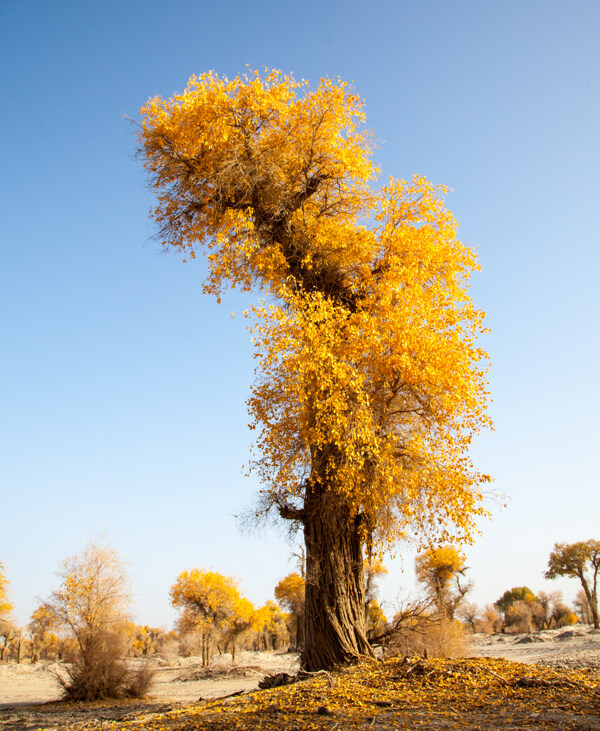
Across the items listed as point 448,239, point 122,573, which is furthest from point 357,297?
point 122,573

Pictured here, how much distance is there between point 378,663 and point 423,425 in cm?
401

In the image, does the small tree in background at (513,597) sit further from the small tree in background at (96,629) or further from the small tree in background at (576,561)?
the small tree in background at (96,629)

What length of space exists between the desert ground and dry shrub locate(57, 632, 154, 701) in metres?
0.68

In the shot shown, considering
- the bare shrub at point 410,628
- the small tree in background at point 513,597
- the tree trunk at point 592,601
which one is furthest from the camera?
the small tree in background at point 513,597

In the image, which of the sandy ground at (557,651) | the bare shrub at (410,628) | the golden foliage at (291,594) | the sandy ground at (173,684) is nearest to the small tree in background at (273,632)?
the golden foliage at (291,594)

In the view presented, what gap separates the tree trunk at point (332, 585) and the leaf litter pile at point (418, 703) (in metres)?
1.02

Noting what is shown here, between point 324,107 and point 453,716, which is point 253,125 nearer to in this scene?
point 324,107

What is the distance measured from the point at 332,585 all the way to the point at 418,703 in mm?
3344

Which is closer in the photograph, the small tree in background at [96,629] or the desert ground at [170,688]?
the desert ground at [170,688]

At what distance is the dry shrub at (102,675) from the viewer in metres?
16.3

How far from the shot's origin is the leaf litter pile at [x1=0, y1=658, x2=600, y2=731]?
14.9 ft

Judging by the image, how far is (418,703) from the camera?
531cm

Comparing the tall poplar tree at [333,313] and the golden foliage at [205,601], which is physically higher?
the tall poplar tree at [333,313]

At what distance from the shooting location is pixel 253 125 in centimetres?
1051
